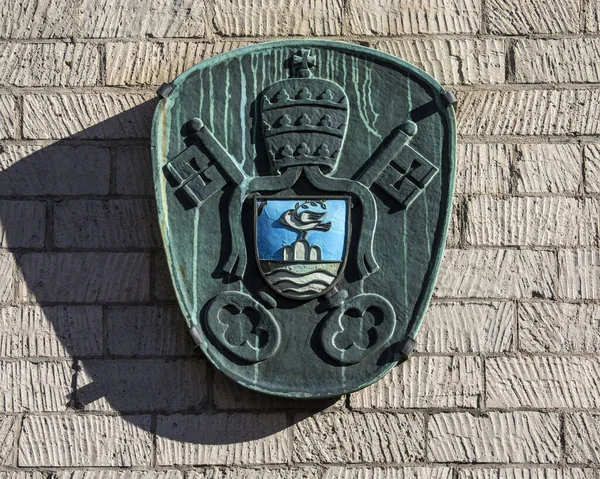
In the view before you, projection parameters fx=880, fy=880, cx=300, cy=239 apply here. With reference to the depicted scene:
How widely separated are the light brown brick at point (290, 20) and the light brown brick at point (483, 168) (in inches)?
27.9

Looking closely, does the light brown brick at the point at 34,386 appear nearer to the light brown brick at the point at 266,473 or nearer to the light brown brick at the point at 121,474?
the light brown brick at the point at 121,474

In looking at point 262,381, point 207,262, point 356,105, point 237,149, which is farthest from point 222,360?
point 356,105

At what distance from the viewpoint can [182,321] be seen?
338 cm

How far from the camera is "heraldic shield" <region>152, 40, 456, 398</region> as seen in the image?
3.21 metres

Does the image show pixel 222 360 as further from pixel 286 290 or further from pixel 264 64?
pixel 264 64

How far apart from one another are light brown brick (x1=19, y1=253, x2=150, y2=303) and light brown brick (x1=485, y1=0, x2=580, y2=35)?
1.68 metres

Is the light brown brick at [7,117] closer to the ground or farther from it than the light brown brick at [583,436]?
farther from it

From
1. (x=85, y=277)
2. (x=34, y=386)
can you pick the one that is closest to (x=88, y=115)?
(x=85, y=277)

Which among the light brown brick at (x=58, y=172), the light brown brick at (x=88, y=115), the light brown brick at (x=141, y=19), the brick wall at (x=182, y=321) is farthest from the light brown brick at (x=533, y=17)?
the light brown brick at (x=58, y=172)

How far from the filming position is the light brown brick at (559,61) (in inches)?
137

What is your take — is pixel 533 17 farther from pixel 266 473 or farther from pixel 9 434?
pixel 9 434

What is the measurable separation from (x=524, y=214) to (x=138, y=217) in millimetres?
1505

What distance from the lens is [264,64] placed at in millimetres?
3363

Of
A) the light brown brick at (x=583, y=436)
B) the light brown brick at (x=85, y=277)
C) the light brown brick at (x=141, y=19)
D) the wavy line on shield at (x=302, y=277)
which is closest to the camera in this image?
the wavy line on shield at (x=302, y=277)
